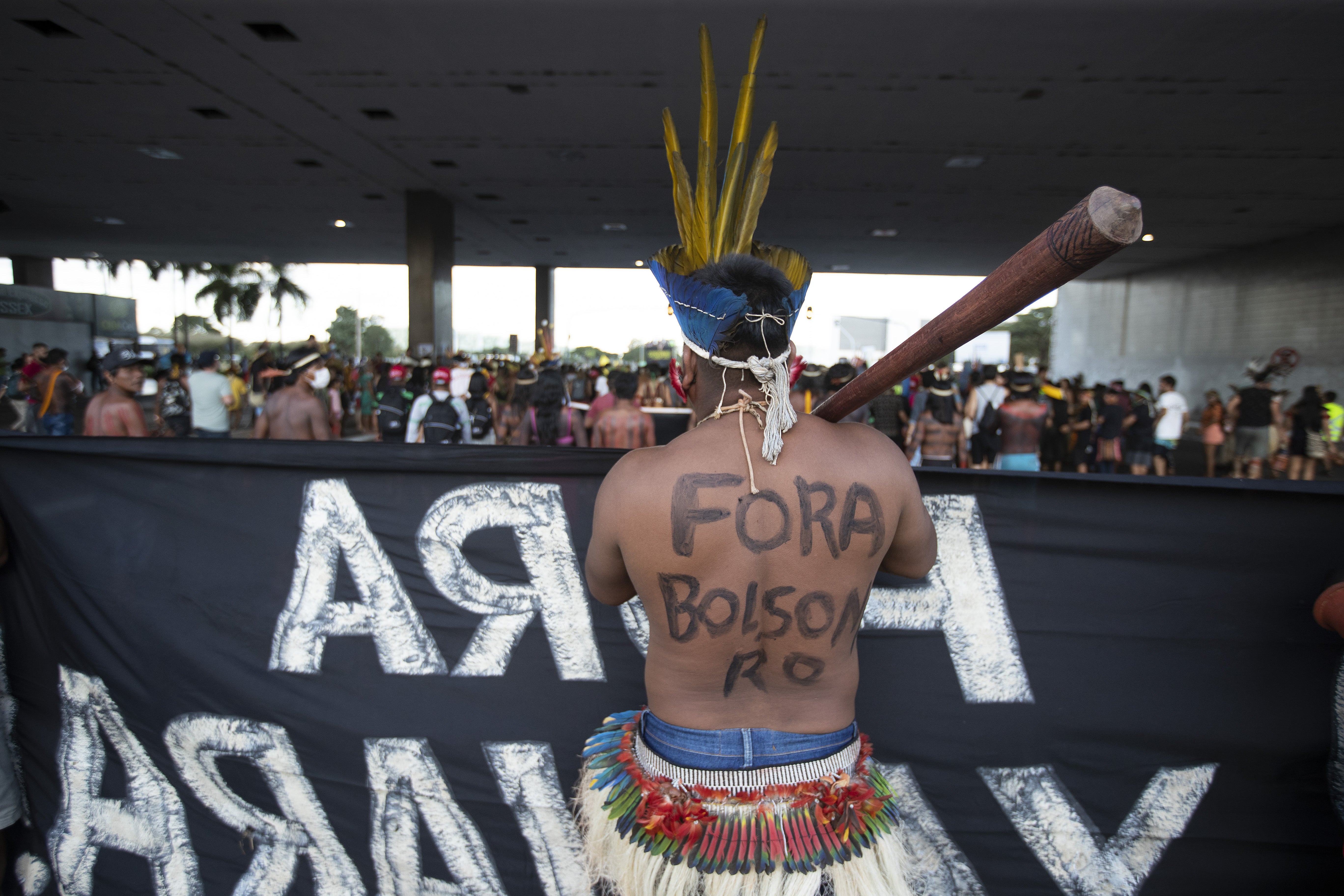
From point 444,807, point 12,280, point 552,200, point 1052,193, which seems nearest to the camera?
point 444,807

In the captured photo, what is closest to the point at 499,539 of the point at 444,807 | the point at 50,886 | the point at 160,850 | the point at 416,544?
the point at 416,544

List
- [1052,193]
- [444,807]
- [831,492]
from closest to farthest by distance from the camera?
[831,492]
[444,807]
[1052,193]

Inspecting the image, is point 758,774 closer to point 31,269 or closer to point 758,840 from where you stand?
point 758,840

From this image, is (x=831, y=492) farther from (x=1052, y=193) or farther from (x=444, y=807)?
(x=1052, y=193)

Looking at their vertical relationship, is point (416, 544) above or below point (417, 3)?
below

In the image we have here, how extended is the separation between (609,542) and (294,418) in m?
6.10

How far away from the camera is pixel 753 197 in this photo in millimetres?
1722

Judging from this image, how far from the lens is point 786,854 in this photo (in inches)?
62.9

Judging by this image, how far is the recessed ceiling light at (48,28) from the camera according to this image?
7.97 m

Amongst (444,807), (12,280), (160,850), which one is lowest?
(160,850)

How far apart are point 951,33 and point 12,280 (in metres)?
34.3

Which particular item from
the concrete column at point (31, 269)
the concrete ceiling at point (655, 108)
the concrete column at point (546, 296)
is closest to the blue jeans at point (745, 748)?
the concrete ceiling at point (655, 108)

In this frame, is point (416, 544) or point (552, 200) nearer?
point (416, 544)

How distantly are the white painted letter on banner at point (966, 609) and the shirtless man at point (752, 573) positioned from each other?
0.63 meters
